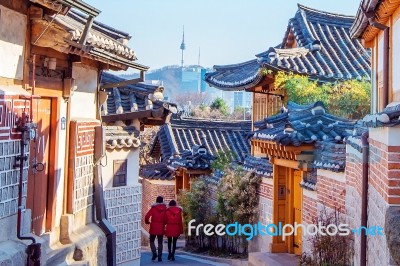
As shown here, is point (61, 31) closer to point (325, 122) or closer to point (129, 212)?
point (325, 122)

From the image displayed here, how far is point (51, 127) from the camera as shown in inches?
368

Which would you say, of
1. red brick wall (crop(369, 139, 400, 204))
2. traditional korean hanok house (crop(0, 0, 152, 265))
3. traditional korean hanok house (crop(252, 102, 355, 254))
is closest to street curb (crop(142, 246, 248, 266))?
traditional korean hanok house (crop(252, 102, 355, 254))

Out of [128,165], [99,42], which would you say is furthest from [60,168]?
[128,165]

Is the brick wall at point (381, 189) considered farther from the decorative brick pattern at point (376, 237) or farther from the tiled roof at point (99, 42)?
the tiled roof at point (99, 42)

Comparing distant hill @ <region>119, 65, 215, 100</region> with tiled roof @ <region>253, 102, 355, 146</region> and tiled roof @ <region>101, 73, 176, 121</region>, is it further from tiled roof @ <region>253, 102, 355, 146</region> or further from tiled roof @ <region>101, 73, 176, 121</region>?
tiled roof @ <region>253, 102, 355, 146</region>

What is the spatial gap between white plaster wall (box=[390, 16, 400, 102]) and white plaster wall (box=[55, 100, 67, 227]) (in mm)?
5153

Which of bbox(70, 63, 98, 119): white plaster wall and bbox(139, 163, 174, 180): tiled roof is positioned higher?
bbox(70, 63, 98, 119): white plaster wall

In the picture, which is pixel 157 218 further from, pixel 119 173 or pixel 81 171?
pixel 81 171

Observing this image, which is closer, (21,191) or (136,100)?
(21,191)

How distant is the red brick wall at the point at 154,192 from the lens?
83.3ft

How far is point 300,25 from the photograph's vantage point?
69.5 ft

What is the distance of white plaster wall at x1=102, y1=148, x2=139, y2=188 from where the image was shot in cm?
1383

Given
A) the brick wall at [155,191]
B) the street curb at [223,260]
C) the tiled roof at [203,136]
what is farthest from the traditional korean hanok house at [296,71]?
the brick wall at [155,191]

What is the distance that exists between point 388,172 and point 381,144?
564 mm
